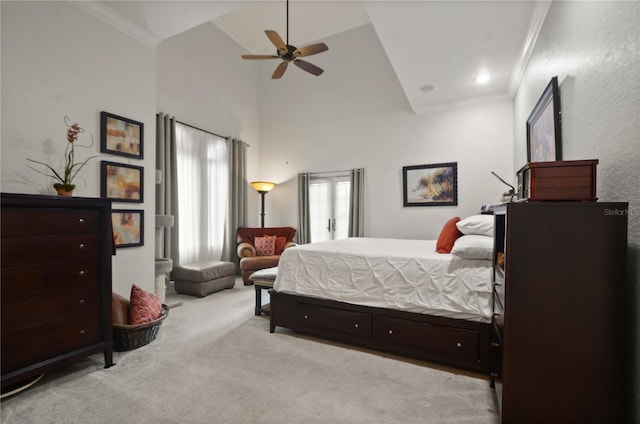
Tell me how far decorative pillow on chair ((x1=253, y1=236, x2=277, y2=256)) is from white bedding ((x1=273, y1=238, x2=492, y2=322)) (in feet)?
8.41

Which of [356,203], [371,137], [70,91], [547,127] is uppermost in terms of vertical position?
[371,137]

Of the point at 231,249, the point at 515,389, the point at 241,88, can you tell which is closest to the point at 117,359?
the point at 515,389

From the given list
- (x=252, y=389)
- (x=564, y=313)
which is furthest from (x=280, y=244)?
(x=564, y=313)

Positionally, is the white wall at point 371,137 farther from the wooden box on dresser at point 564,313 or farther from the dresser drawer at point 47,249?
the dresser drawer at point 47,249

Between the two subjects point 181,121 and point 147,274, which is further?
point 181,121

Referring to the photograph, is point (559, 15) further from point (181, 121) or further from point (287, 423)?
point (181, 121)

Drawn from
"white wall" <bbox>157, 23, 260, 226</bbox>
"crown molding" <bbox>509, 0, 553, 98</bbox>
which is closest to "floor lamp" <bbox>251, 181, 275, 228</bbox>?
"white wall" <bbox>157, 23, 260, 226</bbox>

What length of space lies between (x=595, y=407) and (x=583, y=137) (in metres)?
1.44

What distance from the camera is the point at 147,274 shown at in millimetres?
3285

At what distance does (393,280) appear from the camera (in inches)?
93.5

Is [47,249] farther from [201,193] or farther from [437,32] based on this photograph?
[437,32]

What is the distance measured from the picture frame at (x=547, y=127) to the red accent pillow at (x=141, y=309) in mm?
3530

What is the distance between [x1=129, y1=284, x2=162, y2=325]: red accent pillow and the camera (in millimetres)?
2582

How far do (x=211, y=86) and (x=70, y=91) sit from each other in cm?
311
